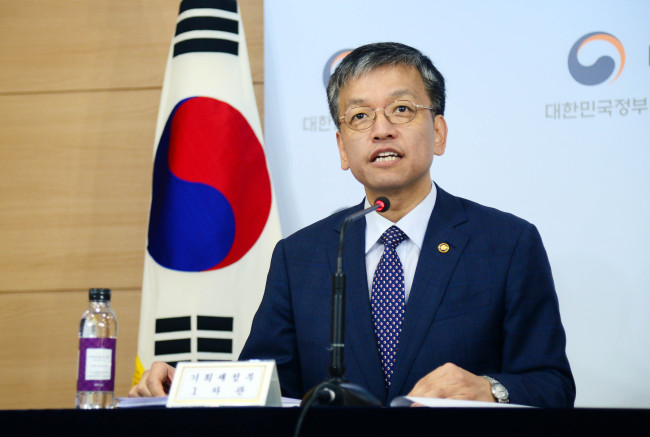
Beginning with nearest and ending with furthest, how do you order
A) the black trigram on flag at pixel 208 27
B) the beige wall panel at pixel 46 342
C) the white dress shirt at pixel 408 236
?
the white dress shirt at pixel 408 236 < the black trigram on flag at pixel 208 27 < the beige wall panel at pixel 46 342

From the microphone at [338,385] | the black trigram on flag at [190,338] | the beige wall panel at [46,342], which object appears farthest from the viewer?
the beige wall panel at [46,342]

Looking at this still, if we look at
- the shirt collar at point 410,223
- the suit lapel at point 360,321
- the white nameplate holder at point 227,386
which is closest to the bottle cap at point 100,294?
the white nameplate holder at point 227,386

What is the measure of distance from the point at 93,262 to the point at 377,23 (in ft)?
4.73

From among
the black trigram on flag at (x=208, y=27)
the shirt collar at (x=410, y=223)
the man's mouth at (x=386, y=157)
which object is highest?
the black trigram on flag at (x=208, y=27)

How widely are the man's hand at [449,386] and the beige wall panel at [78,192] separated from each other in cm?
180

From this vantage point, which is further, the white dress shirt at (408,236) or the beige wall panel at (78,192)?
the beige wall panel at (78,192)

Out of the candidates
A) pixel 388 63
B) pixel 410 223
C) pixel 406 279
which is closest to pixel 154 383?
pixel 406 279

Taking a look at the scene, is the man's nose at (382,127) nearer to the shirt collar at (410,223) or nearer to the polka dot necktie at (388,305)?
the shirt collar at (410,223)

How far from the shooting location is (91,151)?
3.16 m

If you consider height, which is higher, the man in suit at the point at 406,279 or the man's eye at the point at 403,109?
the man's eye at the point at 403,109

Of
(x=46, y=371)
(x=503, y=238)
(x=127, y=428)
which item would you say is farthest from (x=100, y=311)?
(x=46, y=371)

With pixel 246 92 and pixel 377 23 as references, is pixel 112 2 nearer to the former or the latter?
pixel 246 92

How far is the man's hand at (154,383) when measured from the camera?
5.46 ft

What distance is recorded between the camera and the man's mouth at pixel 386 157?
2111 mm
